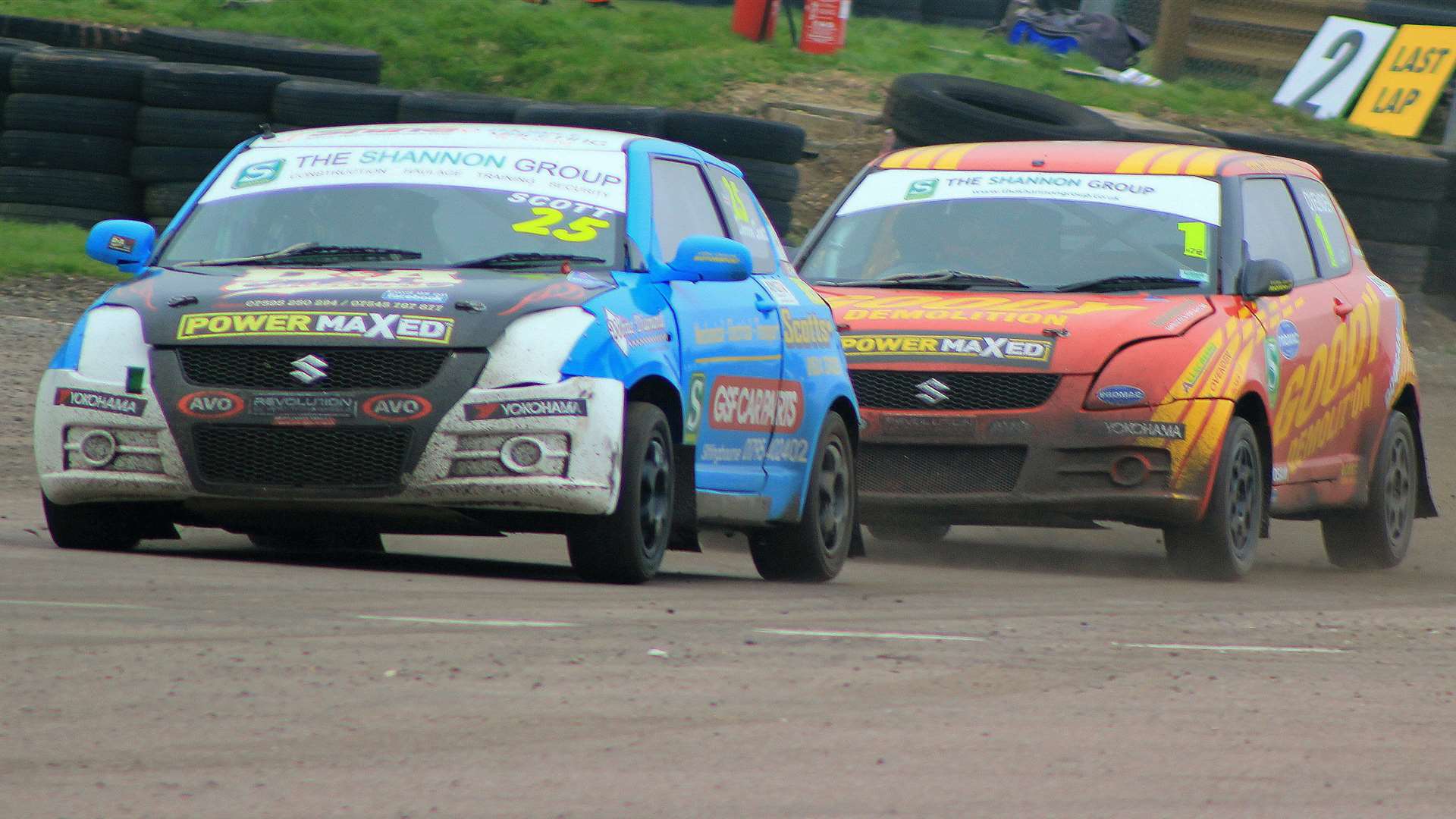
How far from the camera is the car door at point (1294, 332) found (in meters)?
10.0

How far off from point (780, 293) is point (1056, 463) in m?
1.37

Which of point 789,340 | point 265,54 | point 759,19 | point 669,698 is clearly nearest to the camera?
point 669,698

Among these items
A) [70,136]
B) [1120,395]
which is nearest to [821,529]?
[1120,395]

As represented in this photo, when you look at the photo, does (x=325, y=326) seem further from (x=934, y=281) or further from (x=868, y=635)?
(x=934, y=281)

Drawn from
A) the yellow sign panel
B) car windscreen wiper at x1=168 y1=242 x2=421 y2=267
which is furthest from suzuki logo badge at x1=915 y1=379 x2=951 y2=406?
the yellow sign panel

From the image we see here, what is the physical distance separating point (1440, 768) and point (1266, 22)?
22140mm

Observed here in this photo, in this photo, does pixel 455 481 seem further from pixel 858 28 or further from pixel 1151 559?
pixel 858 28

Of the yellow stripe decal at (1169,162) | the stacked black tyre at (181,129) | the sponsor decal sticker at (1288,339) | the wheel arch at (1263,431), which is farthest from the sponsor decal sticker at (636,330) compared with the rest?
the stacked black tyre at (181,129)

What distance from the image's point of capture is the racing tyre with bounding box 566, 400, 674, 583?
7.11 metres

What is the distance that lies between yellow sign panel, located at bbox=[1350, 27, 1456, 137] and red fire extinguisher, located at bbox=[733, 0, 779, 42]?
19.5 feet

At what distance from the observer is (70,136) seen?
642 inches

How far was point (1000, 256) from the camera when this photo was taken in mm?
10266

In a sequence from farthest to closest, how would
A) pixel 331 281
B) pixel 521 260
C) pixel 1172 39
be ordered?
1. pixel 1172 39
2. pixel 521 260
3. pixel 331 281

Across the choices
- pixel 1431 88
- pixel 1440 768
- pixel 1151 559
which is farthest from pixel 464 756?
pixel 1431 88
